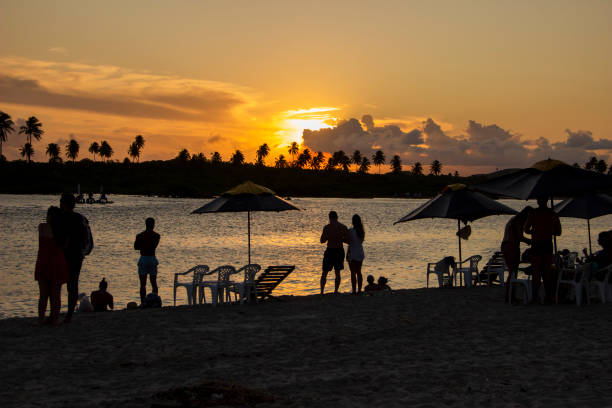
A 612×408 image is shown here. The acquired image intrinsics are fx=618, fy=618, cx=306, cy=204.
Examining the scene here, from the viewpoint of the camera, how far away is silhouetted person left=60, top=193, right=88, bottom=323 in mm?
9820

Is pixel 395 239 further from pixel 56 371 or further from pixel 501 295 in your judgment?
pixel 56 371

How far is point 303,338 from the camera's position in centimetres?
892

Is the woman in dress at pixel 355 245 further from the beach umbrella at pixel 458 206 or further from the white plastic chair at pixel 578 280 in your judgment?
the white plastic chair at pixel 578 280

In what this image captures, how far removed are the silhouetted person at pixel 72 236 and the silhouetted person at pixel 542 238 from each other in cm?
777

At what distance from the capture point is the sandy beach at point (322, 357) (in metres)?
5.81

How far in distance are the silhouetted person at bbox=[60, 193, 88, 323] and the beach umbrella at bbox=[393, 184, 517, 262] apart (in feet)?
24.8

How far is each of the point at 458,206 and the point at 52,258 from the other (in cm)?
931

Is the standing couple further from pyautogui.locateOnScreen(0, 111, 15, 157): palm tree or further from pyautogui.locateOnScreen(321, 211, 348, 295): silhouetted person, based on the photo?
pyautogui.locateOnScreen(0, 111, 15, 157): palm tree

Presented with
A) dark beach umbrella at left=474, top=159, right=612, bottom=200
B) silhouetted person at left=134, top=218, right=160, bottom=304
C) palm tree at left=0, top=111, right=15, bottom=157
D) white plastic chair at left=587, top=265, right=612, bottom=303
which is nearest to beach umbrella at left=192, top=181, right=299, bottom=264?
silhouetted person at left=134, top=218, right=160, bottom=304

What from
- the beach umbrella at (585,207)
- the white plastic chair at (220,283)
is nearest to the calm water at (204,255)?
the white plastic chair at (220,283)

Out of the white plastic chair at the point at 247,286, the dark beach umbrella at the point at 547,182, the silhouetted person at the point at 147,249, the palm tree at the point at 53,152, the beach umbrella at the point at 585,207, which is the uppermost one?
the palm tree at the point at 53,152

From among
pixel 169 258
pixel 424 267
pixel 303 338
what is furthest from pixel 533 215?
pixel 169 258

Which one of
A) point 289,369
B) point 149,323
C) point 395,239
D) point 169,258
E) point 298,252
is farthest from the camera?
point 395,239

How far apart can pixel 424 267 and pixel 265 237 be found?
2862 centimetres
